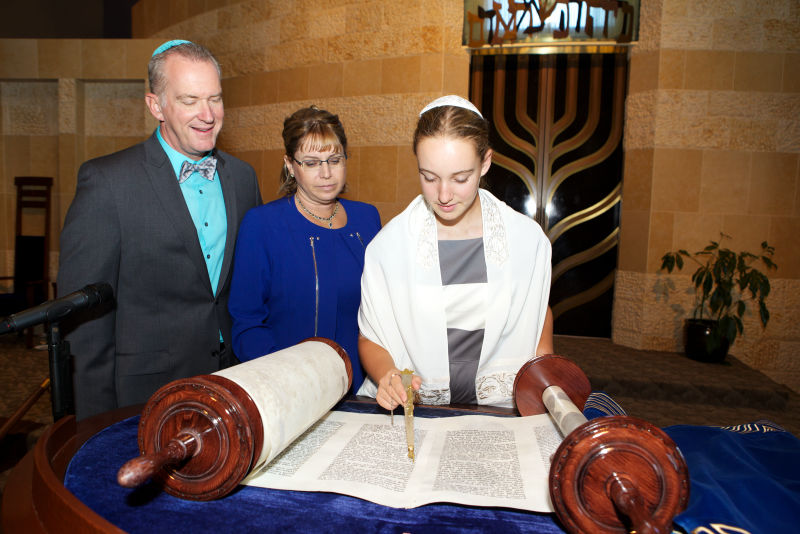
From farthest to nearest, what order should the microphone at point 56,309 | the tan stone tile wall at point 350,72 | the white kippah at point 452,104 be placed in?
the tan stone tile wall at point 350,72, the white kippah at point 452,104, the microphone at point 56,309

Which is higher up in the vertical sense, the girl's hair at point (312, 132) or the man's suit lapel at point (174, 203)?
the girl's hair at point (312, 132)

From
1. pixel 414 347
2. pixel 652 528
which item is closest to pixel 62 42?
pixel 414 347

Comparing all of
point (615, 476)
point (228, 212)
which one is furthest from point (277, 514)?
point (228, 212)

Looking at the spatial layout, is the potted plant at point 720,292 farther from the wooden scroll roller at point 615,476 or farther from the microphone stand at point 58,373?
the microphone stand at point 58,373

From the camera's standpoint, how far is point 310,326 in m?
2.22

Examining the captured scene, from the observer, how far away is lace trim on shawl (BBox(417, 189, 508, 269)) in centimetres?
189

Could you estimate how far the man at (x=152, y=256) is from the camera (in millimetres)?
1826

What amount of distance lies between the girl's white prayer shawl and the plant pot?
416cm

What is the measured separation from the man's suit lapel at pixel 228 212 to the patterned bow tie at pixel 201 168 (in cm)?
6

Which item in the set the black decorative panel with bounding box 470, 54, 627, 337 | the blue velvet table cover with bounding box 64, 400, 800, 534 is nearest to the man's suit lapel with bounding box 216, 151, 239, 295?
the blue velvet table cover with bounding box 64, 400, 800, 534

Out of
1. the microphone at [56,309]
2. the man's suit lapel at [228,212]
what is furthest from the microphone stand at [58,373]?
the man's suit lapel at [228,212]

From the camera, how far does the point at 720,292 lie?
516cm

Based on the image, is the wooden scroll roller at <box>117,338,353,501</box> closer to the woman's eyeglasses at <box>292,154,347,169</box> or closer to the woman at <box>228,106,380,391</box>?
the woman at <box>228,106,380,391</box>

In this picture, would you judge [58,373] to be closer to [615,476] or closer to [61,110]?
[615,476]
